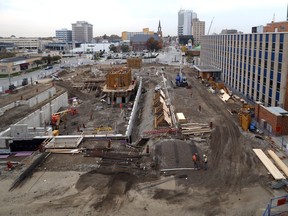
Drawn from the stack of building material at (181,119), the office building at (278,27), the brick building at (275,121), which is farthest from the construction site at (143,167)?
the office building at (278,27)

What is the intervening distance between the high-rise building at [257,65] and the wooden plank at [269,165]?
9.21 meters

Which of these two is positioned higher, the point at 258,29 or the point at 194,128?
the point at 258,29

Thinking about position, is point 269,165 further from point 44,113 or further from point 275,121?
point 44,113

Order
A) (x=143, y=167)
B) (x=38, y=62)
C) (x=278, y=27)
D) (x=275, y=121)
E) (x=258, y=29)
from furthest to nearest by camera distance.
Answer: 1. (x=38, y=62)
2. (x=258, y=29)
3. (x=278, y=27)
4. (x=275, y=121)
5. (x=143, y=167)

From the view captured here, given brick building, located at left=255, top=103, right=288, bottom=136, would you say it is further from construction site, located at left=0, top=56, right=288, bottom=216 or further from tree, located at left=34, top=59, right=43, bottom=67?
tree, located at left=34, top=59, right=43, bottom=67

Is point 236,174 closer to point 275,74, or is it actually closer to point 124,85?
point 275,74

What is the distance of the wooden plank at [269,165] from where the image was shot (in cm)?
1360

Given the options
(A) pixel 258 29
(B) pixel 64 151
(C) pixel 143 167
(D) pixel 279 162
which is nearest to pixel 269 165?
(D) pixel 279 162

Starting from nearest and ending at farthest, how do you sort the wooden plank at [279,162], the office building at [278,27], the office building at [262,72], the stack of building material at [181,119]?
the wooden plank at [279,162], the office building at [262,72], the stack of building material at [181,119], the office building at [278,27]

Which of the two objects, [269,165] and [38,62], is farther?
[38,62]

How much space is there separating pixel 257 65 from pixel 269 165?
1641cm

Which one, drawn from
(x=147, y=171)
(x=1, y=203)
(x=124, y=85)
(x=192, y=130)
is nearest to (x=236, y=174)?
(x=147, y=171)

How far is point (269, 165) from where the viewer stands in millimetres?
14805

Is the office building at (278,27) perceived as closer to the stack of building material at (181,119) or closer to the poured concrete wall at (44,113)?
the stack of building material at (181,119)
